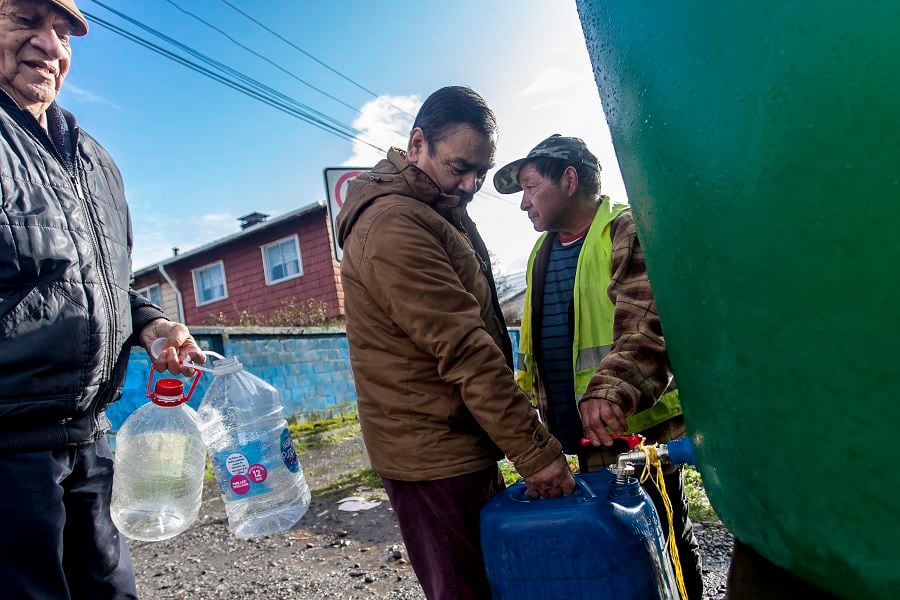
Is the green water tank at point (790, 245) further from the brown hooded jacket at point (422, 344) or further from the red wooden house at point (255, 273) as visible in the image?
the red wooden house at point (255, 273)

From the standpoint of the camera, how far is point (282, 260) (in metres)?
15.1

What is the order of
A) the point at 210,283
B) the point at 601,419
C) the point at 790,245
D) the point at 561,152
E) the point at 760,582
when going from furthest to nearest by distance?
the point at 210,283 < the point at 561,152 < the point at 601,419 < the point at 760,582 < the point at 790,245

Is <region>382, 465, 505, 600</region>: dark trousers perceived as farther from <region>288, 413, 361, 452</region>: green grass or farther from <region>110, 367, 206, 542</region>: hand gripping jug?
<region>288, 413, 361, 452</region>: green grass

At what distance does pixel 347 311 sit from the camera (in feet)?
6.12

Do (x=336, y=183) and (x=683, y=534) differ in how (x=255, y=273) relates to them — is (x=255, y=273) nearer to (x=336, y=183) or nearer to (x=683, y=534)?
(x=336, y=183)

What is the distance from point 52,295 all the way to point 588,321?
5.59 ft

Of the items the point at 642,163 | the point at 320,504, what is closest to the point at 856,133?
the point at 642,163

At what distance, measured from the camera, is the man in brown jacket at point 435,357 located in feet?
5.14

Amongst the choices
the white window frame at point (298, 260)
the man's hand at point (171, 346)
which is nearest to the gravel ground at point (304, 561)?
the man's hand at point (171, 346)

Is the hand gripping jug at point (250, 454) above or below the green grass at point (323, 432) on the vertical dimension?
above

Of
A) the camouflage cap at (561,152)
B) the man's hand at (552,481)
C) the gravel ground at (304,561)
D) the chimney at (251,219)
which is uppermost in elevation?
the chimney at (251,219)

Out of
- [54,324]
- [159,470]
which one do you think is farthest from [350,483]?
[54,324]

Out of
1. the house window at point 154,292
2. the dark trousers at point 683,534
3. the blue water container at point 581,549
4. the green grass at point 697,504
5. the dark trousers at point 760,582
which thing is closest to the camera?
the dark trousers at point 760,582

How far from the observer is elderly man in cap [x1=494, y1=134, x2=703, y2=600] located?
1779 millimetres
